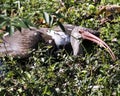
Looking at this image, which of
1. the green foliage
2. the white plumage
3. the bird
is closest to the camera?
the green foliage

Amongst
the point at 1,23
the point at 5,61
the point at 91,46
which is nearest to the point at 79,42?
the point at 91,46

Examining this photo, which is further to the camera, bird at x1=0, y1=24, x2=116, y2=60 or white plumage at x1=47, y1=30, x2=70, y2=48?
white plumage at x1=47, y1=30, x2=70, y2=48

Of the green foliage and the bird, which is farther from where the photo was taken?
the bird

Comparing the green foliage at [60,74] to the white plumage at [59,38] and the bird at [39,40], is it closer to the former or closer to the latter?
the bird at [39,40]

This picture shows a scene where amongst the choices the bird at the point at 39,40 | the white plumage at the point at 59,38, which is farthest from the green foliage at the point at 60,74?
the white plumage at the point at 59,38

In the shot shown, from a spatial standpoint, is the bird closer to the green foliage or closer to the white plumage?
the white plumage

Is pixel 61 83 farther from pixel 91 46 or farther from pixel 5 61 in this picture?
pixel 91 46

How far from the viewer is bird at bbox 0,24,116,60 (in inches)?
154

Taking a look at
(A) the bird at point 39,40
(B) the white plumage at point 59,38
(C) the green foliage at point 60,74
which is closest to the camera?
(C) the green foliage at point 60,74

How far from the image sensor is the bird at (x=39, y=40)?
3908 mm

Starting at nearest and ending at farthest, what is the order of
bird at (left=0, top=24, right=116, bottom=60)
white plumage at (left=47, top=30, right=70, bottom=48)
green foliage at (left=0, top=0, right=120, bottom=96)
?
green foliage at (left=0, top=0, right=120, bottom=96) < bird at (left=0, top=24, right=116, bottom=60) < white plumage at (left=47, top=30, right=70, bottom=48)

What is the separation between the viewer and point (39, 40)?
13.3ft

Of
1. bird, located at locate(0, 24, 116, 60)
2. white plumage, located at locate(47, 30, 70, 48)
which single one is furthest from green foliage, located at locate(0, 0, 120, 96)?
white plumage, located at locate(47, 30, 70, 48)

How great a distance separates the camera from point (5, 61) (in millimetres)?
3432
